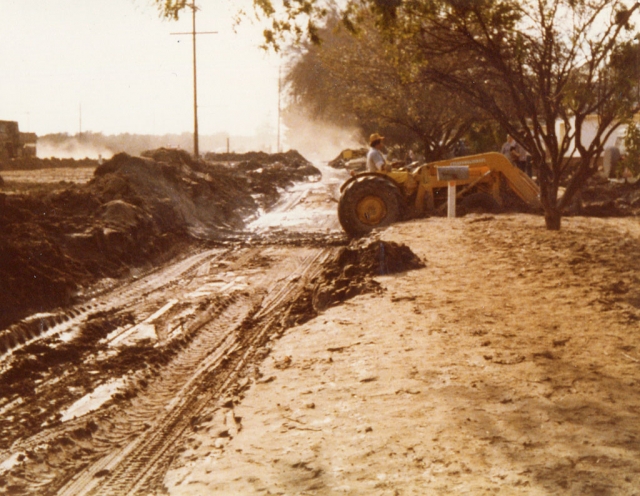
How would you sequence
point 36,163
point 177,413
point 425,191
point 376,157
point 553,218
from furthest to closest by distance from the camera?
point 36,163, point 425,191, point 376,157, point 553,218, point 177,413

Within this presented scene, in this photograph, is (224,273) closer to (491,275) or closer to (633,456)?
(491,275)

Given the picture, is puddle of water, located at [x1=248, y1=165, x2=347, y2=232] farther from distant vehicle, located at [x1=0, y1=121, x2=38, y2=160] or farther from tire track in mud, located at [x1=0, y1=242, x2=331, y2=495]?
distant vehicle, located at [x1=0, y1=121, x2=38, y2=160]

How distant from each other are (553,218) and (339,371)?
28.0ft

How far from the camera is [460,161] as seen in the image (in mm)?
18328

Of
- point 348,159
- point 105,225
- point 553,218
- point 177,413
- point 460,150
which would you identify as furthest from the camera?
point 348,159

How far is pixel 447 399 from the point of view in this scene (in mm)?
6605

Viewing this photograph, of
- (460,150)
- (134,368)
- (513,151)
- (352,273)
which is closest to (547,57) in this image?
(352,273)

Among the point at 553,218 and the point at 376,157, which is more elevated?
the point at 376,157

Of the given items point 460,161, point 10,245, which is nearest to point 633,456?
point 10,245

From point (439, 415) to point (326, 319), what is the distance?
4.01 metres

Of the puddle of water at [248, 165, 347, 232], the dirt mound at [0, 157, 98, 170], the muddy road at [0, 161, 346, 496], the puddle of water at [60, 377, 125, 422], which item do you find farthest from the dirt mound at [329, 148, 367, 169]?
the puddle of water at [60, 377, 125, 422]

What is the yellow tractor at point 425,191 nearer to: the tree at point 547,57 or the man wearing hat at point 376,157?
the man wearing hat at point 376,157

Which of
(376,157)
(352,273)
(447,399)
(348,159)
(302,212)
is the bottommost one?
(447,399)

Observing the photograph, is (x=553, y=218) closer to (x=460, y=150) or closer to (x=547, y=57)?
(x=547, y=57)
